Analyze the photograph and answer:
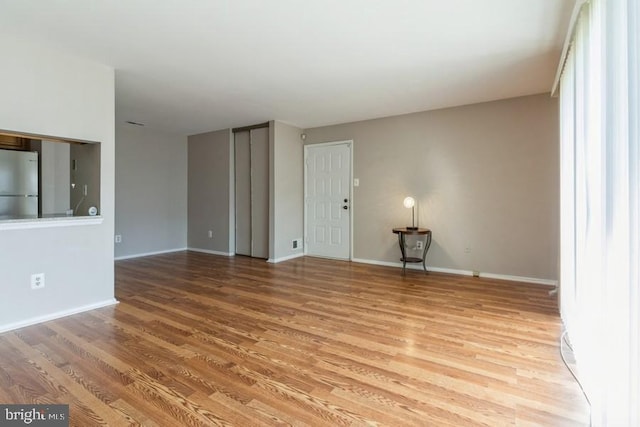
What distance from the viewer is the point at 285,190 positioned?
18.0 ft

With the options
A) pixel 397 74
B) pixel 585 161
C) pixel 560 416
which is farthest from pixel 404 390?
pixel 397 74

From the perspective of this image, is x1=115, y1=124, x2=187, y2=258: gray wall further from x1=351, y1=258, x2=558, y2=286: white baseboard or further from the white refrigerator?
x1=351, y1=258, x2=558, y2=286: white baseboard

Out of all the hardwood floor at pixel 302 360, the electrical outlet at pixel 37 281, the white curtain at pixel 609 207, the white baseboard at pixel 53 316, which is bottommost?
the hardwood floor at pixel 302 360

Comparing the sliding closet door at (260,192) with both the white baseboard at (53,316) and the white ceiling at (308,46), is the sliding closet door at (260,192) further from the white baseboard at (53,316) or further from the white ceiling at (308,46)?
the white baseboard at (53,316)

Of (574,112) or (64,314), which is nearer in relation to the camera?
(574,112)

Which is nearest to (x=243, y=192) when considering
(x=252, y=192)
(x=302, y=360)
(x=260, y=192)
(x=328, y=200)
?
(x=252, y=192)

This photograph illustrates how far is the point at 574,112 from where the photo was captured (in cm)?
229

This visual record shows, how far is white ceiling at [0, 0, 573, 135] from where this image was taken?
219 centimetres

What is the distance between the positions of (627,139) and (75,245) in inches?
152

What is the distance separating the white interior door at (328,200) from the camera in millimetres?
5445

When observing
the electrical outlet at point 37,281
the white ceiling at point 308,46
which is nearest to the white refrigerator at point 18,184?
the electrical outlet at point 37,281

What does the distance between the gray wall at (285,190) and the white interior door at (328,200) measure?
15 centimetres

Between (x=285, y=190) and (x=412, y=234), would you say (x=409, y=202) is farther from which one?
(x=285, y=190)

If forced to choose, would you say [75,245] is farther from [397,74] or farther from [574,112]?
[574,112]
